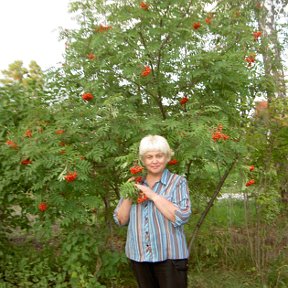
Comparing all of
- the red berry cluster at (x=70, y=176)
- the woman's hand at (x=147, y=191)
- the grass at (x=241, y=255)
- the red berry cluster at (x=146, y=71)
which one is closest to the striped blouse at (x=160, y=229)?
the woman's hand at (x=147, y=191)

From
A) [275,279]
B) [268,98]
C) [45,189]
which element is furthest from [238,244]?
[45,189]

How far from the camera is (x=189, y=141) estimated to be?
11.9 ft

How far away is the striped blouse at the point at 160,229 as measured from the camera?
2895 mm

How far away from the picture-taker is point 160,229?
2914mm

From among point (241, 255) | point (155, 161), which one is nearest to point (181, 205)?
point (155, 161)

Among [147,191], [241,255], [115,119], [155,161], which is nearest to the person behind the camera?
[147,191]

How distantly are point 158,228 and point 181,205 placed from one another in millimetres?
233

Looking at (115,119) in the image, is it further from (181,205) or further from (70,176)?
(181,205)

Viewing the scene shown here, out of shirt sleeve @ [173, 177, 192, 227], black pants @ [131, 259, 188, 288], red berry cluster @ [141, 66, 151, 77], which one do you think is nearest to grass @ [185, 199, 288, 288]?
black pants @ [131, 259, 188, 288]

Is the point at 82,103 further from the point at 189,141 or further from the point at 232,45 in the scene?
the point at 232,45

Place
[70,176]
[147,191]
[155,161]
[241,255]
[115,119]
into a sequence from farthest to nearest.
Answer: [241,255], [115,119], [70,176], [155,161], [147,191]

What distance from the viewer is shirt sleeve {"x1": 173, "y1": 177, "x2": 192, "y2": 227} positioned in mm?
2799

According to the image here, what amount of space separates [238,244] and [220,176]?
125cm

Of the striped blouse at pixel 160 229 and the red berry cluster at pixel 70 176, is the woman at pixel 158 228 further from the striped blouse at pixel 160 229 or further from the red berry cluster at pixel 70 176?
the red berry cluster at pixel 70 176
